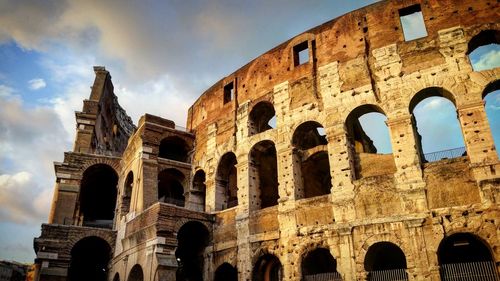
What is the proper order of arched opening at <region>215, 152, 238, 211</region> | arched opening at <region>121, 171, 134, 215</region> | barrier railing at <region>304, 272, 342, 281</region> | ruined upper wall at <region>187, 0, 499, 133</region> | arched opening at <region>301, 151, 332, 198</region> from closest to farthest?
barrier railing at <region>304, 272, 342, 281</region> → ruined upper wall at <region>187, 0, 499, 133</region> → arched opening at <region>215, 152, 238, 211</region> → arched opening at <region>301, 151, 332, 198</region> → arched opening at <region>121, 171, 134, 215</region>

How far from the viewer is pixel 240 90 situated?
57.3ft

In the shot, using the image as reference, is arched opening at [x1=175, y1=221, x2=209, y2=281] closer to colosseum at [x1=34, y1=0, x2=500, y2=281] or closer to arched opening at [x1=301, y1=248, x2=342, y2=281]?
colosseum at [x1=34, y1=0, x2=500, y2=281]

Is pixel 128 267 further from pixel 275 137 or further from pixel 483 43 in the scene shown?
pixel 483 43

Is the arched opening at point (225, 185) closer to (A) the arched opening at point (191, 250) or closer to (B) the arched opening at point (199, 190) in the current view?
(A) the arched opening at point (191, 250)

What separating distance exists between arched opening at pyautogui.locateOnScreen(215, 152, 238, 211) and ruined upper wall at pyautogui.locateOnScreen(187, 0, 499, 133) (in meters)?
1.18

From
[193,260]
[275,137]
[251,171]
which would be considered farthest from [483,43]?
[193,260]

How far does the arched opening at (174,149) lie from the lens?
756 inches

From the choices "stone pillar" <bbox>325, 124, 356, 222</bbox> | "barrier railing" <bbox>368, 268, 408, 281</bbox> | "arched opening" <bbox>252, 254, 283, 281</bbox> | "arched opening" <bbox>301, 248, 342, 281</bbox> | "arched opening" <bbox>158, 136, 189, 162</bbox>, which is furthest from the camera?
"arched opening" <bbox>158, 136, 189, 162</bbox>

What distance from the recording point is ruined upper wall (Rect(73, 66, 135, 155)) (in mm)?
23078

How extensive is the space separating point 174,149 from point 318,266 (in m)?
9.51

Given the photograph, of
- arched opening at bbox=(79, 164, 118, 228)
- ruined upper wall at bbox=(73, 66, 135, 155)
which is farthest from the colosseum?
ruined upper wall at bbox=(73, 66, 135, 155)

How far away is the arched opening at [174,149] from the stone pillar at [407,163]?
10420mm

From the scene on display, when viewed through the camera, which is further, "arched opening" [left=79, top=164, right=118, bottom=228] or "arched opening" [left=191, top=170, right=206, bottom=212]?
"arched opening" [left=79, top=164, right=118, bottom=228]

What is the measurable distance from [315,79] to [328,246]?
6028 mm
